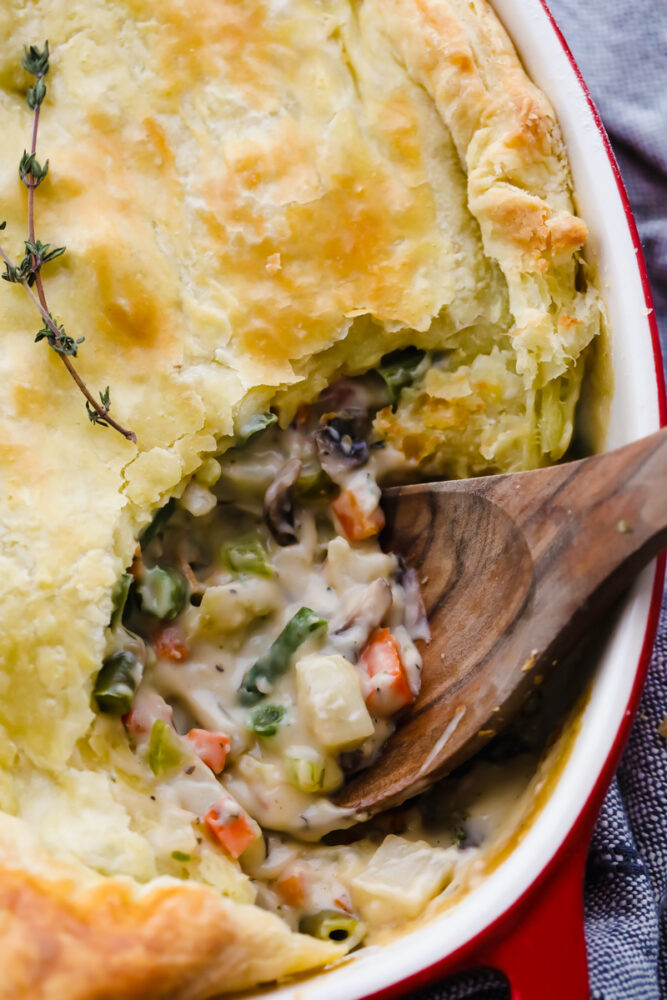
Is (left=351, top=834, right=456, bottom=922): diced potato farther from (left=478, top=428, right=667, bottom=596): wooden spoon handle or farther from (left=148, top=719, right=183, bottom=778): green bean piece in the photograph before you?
(left=478, top=428, right=667, bottom=596): wooden spoon handle

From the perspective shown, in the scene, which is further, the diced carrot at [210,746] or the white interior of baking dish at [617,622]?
the diced carrot at [210,746]

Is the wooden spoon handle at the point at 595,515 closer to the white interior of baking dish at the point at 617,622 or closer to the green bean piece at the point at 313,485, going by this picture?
the white interior of baking dish at the point at 617,622

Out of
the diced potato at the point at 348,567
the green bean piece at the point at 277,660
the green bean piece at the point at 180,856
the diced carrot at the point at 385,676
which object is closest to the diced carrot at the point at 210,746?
the green bean piece at the point at 277,660

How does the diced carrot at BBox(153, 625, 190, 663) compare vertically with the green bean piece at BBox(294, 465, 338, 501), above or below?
below

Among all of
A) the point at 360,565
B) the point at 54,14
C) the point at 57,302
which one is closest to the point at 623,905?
the point at 360,565

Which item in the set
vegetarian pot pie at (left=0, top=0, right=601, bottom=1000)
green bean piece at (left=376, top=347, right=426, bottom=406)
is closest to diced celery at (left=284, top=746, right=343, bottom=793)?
vegetarian pot pie at (left=0, top=0, right=601, bottom=1000)

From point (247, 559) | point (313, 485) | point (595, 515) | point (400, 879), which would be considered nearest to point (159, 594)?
point (247, 559)

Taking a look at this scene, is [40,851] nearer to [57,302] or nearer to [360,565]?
[360,565]
